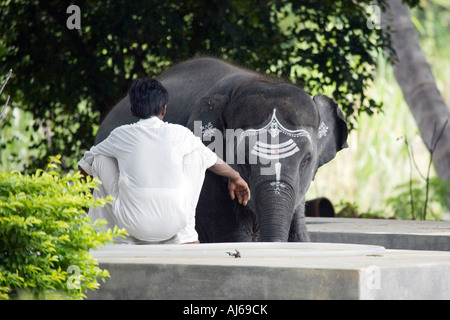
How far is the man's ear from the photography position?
7.17 m

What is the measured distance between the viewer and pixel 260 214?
6.35 m

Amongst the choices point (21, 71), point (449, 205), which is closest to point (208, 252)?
point (21, 71)

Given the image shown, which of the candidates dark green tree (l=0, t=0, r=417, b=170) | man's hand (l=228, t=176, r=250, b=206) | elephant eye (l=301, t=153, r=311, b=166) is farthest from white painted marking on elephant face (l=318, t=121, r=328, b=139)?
dark green tree (l=0, t=0, r=417, b=170)

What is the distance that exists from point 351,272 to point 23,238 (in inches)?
57.8

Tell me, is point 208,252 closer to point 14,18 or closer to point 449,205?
point 14,18

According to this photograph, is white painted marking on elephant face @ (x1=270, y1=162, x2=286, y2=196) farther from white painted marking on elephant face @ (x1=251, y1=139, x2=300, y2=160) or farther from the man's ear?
the man's ear

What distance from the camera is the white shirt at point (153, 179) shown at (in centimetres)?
548

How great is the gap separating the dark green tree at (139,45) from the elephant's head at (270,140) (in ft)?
10.2

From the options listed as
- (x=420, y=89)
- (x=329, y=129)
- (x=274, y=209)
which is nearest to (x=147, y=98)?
(x=274, y=209)

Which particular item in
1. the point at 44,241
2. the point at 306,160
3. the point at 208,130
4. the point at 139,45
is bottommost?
the point at 44,241

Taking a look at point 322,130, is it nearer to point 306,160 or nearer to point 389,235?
point 306,160

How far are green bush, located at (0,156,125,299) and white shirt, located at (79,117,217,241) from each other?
0.83 m

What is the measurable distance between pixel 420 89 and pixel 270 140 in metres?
7.53

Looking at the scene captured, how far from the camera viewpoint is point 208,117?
7180 millimetres
